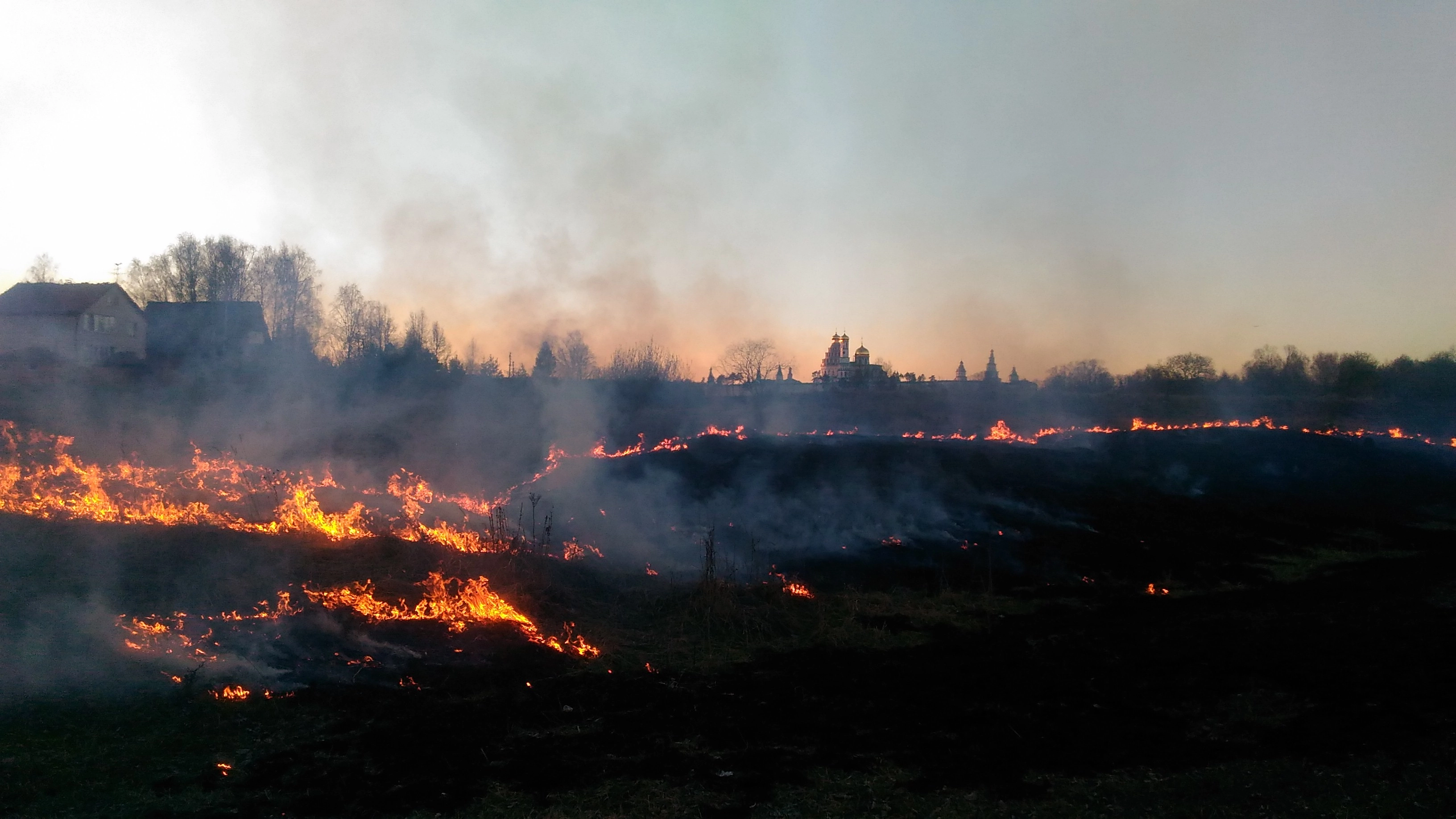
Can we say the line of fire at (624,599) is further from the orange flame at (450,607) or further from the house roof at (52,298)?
the house roof at (52,298)

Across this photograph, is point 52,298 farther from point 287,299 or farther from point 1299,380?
point 1299,380

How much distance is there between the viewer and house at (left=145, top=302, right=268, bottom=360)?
30594mm

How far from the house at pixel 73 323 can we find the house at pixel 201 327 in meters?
1.06

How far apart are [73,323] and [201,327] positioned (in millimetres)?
5162

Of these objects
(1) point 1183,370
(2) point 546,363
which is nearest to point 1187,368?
(1) point 1183,370

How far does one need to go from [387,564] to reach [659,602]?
4.37 meters

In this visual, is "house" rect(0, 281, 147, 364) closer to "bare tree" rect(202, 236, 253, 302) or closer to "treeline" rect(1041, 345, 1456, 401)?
"bare tree" rect(202, 236, 253, 302)

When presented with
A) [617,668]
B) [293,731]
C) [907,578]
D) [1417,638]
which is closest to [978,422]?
[907,578]

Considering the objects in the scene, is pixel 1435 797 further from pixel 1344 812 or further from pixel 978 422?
pixel 978 422

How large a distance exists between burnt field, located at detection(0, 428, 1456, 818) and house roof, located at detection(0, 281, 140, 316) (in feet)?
107

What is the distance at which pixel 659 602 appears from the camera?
1264 centimetres

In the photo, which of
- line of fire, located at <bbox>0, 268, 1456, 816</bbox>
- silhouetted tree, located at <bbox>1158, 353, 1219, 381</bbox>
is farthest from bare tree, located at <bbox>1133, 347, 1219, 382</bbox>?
line of fire, located at <bbox>0, 268, 1456, 816</bbox>

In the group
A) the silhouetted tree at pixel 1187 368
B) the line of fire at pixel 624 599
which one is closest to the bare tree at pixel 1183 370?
the silhouetted tree at pixel 1187 368

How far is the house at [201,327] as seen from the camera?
30.6 meters
